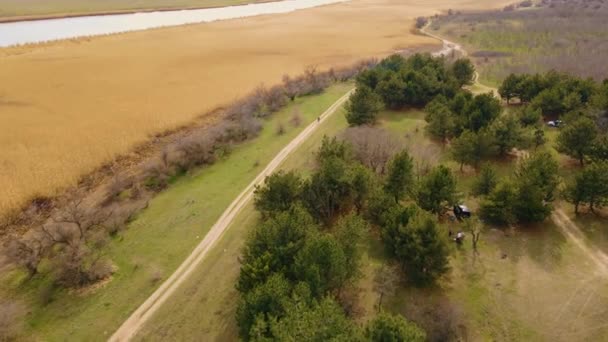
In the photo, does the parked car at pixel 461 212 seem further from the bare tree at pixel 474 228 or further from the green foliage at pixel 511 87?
the green foliage at pixel 511 87

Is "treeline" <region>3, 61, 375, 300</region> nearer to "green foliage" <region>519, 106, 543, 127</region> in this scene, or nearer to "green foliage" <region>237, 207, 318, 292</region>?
"green foliage" <region>237, 207, 318, 292</region>

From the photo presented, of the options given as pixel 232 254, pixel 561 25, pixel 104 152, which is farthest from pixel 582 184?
pixel 561 25

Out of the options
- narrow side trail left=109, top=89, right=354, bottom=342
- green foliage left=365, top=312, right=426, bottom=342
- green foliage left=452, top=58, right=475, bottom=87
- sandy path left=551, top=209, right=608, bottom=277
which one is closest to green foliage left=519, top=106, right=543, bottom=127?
sandy path left=551, top=209, right=608, bottom=277

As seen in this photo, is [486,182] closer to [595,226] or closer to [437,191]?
[437,191]

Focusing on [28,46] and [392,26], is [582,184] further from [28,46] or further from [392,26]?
[28,46]

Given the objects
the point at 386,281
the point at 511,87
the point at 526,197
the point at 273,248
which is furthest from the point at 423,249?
the point at 511,87

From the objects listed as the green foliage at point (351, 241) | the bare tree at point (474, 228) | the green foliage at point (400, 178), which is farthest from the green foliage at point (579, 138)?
the green foliage at point (351, 241)
